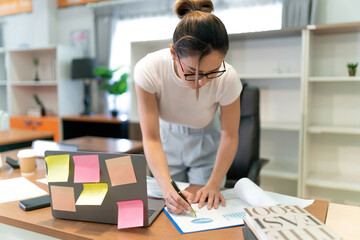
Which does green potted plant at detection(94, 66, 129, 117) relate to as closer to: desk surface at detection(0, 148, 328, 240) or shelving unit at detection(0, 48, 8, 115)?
shelving unit at detection(0, 48, 8, 115)

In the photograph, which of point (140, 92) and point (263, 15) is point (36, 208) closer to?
point (140, 92)

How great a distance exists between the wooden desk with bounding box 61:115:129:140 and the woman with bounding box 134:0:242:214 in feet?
6.54

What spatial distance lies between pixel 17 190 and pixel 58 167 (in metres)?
0.42

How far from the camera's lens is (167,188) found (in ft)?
3.61

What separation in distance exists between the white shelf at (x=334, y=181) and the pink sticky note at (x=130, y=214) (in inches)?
78.7

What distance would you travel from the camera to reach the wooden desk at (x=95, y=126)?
352cm

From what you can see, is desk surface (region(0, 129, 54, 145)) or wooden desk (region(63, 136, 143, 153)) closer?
wooden desk (region(63, 136, 143, 153))

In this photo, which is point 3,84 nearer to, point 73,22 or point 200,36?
point 73,22

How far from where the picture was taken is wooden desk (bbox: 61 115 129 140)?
11.5 ft

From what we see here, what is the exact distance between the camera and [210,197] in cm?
112

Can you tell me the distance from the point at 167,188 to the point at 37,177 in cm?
68

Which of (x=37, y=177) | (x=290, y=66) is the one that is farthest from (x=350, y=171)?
(x=37, y=177)

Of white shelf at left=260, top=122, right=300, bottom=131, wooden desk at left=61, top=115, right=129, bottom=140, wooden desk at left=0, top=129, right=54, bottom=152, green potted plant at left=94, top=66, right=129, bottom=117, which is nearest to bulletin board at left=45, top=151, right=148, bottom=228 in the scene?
wooden desk at left=0, top=129, right=54, bottom=152

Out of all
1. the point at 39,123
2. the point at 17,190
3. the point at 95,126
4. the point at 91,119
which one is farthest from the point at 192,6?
the point at 39,123
